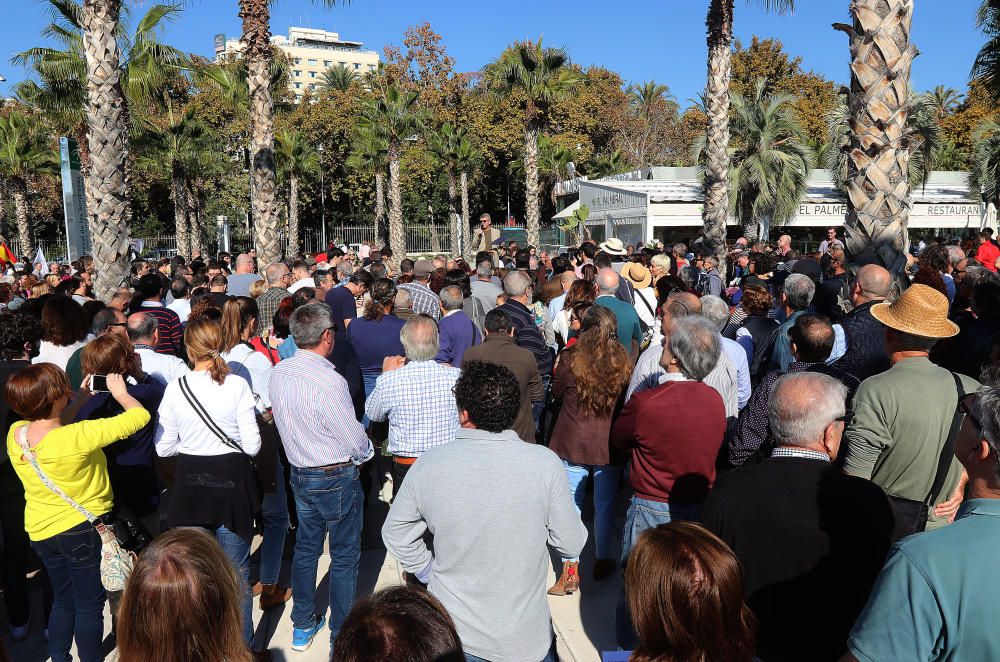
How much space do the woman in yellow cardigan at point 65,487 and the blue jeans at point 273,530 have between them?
1006mm

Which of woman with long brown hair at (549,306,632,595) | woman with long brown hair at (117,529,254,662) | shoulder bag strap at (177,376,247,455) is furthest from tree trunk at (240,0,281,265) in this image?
woman with long brown hair at (117,529,254,662)

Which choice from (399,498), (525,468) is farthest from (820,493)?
(399,498)

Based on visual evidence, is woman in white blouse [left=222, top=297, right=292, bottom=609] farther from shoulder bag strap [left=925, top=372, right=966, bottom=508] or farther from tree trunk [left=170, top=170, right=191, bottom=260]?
tree trunk [left=170, top=170, right=191, bottom=260]

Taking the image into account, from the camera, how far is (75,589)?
3.66m

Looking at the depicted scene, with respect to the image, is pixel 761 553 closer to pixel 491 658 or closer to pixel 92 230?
pixel 491 658

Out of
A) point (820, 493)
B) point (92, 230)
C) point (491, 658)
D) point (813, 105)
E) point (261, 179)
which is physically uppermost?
point (813, 105)

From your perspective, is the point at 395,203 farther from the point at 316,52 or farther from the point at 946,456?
the point at 316,52

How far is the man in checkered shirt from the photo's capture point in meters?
4.22

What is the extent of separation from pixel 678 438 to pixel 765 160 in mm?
25157

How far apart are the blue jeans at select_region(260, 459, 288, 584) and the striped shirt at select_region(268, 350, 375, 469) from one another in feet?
2.15

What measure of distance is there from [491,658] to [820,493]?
1.42 meters

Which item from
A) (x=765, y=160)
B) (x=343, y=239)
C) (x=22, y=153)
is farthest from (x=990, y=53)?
(x=22, y=153)

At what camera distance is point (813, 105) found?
41.4 meters

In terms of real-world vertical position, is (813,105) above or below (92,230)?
above
